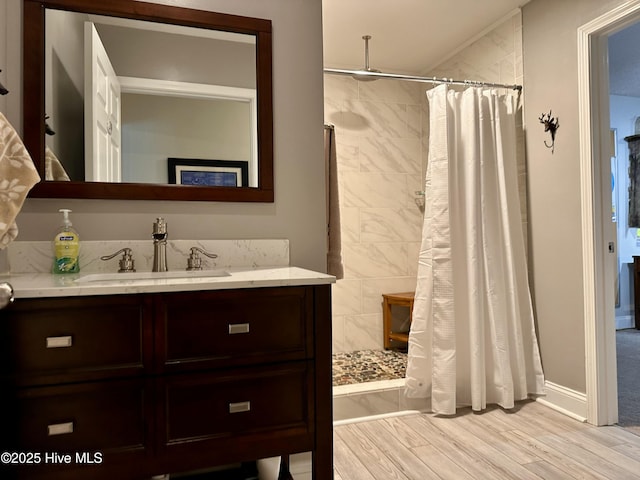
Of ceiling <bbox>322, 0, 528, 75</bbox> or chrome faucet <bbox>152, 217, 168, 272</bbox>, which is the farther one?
ceiling <bbox>322, 0, 528, 75</bbox>

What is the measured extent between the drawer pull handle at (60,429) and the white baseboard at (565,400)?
241 centimetres

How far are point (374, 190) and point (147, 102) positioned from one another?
91.7 inches

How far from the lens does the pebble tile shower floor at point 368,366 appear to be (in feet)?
9.19

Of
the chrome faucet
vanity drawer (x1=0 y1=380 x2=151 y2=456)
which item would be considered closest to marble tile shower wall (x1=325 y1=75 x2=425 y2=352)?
the chrome faucet

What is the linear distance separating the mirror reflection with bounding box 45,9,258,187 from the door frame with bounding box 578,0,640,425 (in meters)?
1.76

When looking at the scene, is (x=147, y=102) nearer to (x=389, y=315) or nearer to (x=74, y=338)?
(x=74, y=338)

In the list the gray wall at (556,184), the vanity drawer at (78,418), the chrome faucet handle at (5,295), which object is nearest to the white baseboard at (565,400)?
the gray wall at (556,184)

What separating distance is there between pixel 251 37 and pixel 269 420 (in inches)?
59.5

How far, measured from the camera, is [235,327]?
122 centimetres

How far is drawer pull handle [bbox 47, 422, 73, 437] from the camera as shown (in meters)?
1.07

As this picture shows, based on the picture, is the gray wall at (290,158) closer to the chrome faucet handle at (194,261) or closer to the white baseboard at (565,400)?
the chrome faucet handle at (194,261)

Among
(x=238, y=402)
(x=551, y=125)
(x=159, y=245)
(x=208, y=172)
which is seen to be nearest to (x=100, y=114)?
(x=208, y=172)

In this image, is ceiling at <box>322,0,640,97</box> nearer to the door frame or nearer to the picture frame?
the door frame

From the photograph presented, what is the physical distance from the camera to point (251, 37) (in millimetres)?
1792
